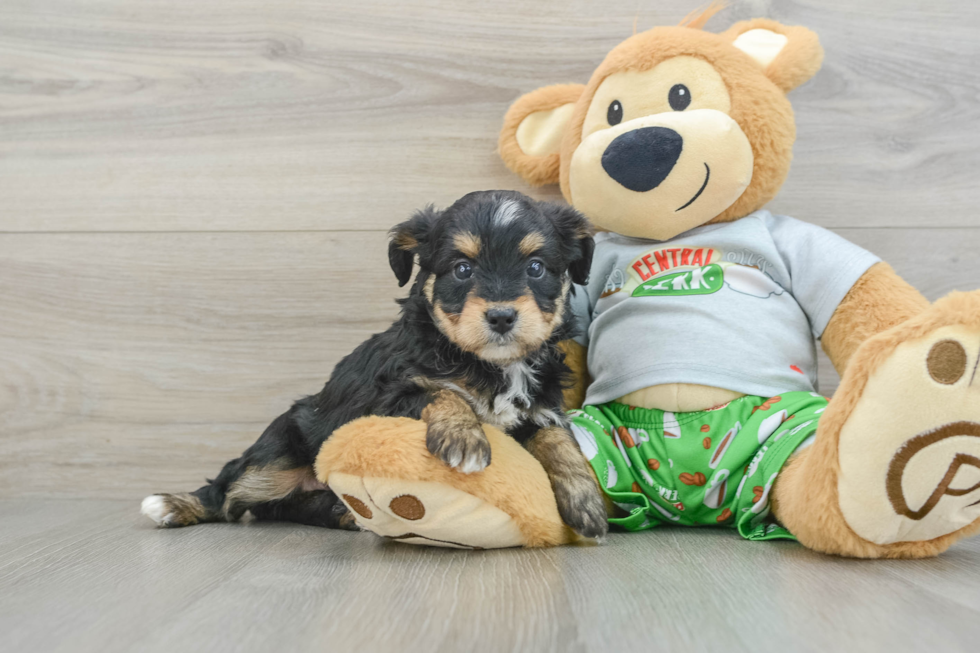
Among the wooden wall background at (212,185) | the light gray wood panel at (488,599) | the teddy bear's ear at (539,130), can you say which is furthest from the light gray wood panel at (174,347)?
the light gray wood panel at (488,599)

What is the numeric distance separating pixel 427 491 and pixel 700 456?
0.63 metres

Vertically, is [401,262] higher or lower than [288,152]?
lower

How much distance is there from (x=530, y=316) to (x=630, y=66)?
2.57 feet

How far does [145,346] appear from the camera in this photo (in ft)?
7.32

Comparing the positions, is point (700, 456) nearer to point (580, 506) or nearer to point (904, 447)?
point (580, 506)

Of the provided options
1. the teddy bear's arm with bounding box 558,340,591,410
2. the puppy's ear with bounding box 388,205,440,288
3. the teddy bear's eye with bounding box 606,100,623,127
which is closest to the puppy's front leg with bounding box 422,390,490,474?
the puppy's ear with bounding box 388,205,440,288

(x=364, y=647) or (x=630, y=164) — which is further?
(x=630, y=164)

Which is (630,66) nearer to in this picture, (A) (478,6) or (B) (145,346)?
(A) (478,6)

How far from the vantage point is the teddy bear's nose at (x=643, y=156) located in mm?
1624

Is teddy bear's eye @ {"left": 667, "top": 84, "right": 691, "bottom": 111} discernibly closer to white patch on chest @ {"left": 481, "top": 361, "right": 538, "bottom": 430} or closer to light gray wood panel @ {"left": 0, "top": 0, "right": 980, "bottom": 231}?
light gray wood panel @ {"left": 0, "top": 0, "right": 980, "bottom": 231}

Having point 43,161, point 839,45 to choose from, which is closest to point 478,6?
point 839,45

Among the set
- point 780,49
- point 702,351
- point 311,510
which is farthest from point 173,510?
point 780,49

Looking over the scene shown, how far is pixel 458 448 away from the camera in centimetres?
130

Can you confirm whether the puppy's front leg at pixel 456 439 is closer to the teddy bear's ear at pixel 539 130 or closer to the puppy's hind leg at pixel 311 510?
the puppy's hind leg at pixel 311 510
